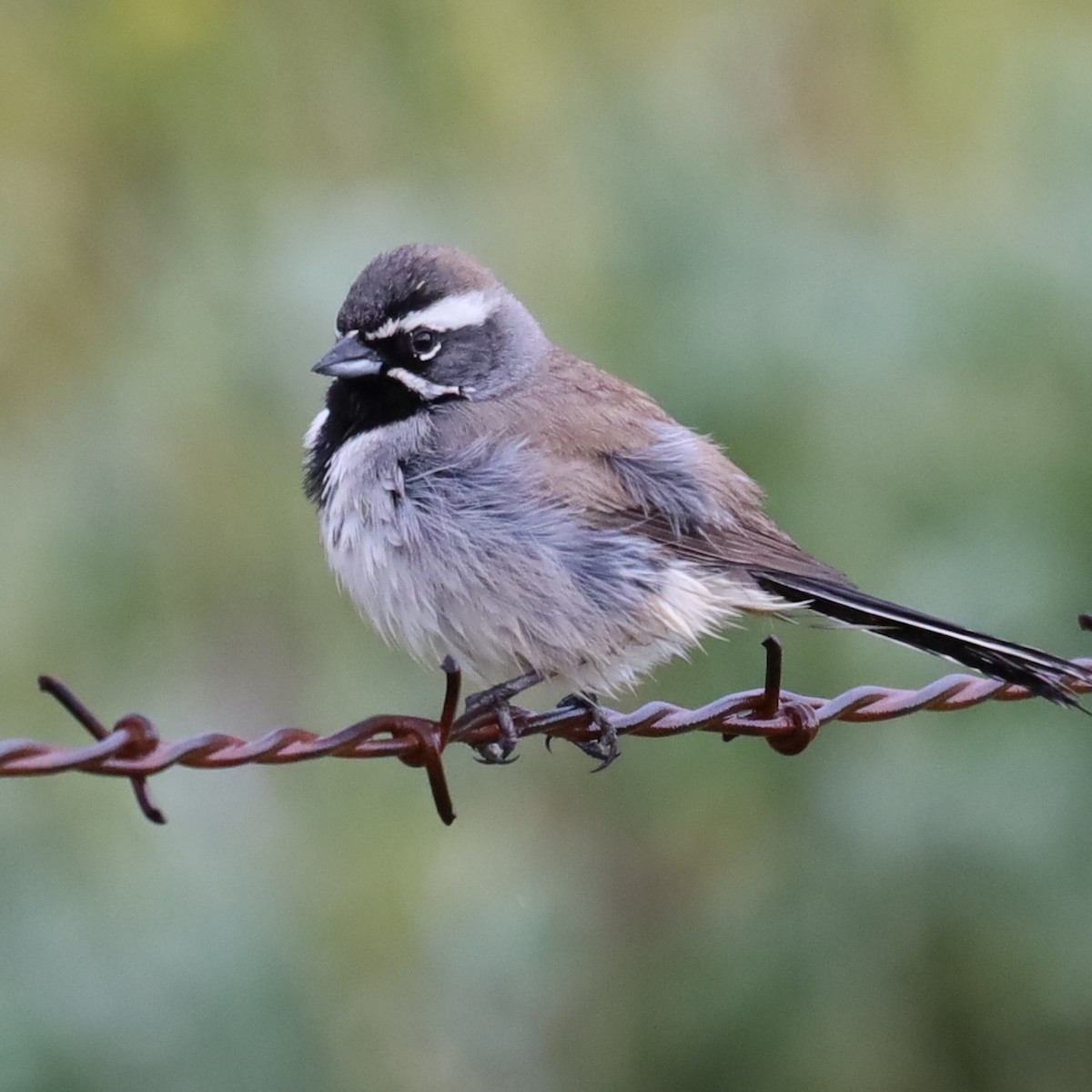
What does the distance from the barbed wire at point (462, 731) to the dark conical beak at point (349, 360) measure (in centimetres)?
102

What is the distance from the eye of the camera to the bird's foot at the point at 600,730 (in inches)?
157

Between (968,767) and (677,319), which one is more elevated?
(677,319)

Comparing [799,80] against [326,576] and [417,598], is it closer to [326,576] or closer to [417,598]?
[326,576]

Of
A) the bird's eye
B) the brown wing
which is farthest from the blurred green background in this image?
the bird's eye

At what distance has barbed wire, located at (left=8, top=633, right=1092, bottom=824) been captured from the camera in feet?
9.29

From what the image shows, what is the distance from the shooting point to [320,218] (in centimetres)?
562

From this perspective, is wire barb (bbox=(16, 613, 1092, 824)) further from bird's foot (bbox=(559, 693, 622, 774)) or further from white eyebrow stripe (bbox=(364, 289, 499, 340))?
white eyebrow stripe (bbox=(364, 289, 499, 340))

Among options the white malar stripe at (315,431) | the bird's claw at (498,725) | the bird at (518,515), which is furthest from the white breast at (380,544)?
the white malar stripe at (315,431)

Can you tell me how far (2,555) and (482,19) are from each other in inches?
99.1

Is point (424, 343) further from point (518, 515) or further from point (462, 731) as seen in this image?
point (462, 731)

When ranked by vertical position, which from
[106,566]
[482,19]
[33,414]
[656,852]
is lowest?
[656,852]

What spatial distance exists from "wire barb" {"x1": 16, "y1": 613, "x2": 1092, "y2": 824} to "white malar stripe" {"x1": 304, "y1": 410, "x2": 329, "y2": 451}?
1.02 m

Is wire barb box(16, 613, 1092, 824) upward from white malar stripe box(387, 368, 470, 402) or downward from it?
downward

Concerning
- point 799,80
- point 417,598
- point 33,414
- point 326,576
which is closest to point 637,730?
point 417,598
